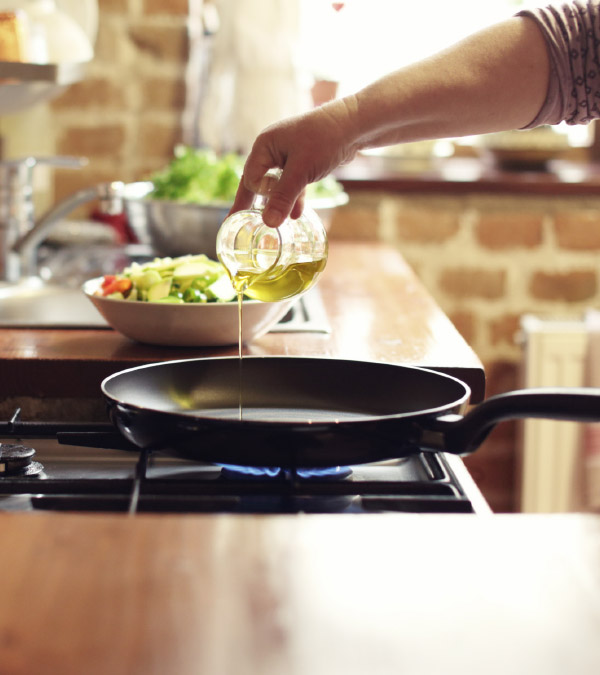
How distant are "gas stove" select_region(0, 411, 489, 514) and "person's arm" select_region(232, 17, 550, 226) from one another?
25 cm

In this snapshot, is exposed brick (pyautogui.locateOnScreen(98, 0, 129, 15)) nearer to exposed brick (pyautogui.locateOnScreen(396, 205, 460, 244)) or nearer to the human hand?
exposed brick (pyautogui.locateOnScreen(396, 205, 460, 244))

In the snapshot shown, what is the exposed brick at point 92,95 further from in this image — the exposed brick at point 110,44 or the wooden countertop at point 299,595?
the wooden countertop at point 299,595

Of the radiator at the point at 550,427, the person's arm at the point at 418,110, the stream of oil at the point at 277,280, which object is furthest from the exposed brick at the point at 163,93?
the stream of oil at the point at 277,280

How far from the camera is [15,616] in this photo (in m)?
0.41

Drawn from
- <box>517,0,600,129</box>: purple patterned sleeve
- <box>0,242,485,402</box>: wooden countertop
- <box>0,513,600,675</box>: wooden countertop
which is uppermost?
<box>517,0,600,129</box>: purple patterned sleeve

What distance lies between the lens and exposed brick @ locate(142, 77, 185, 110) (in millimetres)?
2732

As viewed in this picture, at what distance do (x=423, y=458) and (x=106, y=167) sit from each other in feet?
6.75

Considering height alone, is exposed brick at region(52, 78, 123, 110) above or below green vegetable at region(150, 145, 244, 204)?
above

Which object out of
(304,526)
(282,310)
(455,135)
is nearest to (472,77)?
(455,135)

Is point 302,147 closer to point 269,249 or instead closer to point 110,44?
point 269,249

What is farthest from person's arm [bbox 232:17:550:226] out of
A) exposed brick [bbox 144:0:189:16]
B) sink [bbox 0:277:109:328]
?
exposed brick [bbox 144:0:189:16]

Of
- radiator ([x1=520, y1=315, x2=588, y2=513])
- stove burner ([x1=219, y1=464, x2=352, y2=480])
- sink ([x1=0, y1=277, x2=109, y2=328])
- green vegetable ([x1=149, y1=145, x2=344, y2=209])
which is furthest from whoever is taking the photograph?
radiator ([x1=520, y1=315, x2=588, y2=513])

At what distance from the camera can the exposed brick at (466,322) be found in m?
2.77

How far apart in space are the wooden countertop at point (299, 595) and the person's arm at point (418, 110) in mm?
489
